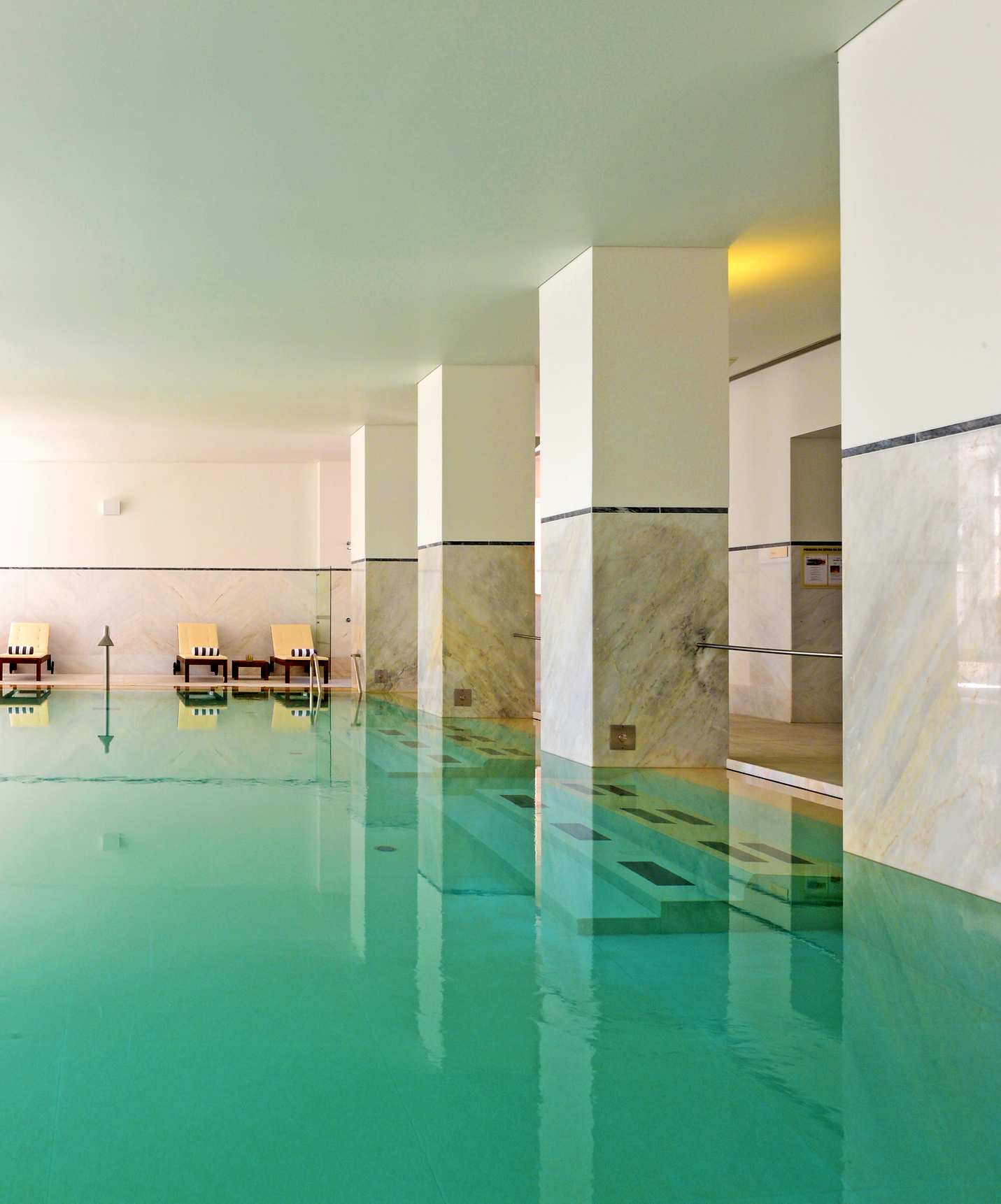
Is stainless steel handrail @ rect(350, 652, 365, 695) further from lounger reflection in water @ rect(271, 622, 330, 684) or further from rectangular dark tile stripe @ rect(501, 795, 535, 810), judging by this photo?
rectangular dark tile stripe @ rect(501, 795, 535, 810)

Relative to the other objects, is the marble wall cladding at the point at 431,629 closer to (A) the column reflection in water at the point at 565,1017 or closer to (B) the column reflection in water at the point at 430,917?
(B) the column reflection in water at the point at 430,917

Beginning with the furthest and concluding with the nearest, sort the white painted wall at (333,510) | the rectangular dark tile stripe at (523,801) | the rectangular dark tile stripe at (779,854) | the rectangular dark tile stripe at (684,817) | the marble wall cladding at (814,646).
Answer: the white painted wall at (333,510) < the marble wall cladding at (814,646) < the rectangular dark tile stripe at (523,801) < the rectangular dark tile stripe at (684,817) < the rectangular dark tile stripe at (779,854)

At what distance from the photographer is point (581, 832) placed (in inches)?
213

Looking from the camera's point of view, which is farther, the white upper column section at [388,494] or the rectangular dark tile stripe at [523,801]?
the white upper column section at [388,494]

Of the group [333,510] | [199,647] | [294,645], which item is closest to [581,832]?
[199,647]

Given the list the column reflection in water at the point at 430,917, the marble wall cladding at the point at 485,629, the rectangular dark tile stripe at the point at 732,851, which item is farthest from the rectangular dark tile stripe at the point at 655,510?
the marble wall cladding at the point at 485,629

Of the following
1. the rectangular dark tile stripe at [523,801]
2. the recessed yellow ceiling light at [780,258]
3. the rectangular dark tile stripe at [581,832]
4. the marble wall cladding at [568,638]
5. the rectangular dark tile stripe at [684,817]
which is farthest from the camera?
the marble wall cladding at [568,638]

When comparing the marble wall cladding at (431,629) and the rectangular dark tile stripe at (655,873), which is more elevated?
the marble wall cladding at (431,629)

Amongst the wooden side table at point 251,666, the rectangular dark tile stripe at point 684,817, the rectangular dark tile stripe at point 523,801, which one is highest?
the wooden side table at point 251,666

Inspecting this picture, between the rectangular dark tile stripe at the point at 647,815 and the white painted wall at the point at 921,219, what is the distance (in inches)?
79.4

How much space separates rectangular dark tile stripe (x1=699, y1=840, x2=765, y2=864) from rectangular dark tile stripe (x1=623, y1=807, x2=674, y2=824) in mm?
503

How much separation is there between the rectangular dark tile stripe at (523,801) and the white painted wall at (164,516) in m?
13.3

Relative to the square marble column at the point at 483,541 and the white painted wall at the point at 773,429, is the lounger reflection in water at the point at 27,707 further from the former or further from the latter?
the white painted wall at the point at 773,429

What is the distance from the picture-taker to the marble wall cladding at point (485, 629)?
37.5ft
